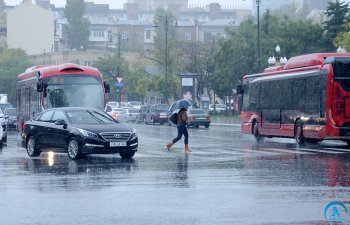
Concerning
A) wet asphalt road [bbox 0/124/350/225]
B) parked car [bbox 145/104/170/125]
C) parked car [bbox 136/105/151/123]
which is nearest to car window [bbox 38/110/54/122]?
wet asphalt road [bbox 0/124/350/225]

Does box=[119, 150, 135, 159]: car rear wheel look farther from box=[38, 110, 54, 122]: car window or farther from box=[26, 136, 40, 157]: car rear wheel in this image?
box=[26, 136, 40, 157]: car rear wheel

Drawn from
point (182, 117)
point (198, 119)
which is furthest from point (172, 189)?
point (198, 119)

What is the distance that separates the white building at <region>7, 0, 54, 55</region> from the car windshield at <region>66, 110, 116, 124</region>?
12891 cm

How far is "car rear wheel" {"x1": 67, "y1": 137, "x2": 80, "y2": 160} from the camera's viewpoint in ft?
81.0

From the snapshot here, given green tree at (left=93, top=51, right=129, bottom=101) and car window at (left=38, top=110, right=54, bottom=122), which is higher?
green tree at (left=93, top=51, right=129, bottom=101)

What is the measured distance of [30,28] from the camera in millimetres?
156625

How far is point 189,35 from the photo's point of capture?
579 feet

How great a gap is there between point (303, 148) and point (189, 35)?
5755 inches

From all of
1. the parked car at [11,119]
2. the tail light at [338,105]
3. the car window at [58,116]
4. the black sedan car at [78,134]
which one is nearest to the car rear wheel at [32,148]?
the black sedan car at [78,134]

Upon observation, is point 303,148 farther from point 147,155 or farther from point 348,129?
point 147,155

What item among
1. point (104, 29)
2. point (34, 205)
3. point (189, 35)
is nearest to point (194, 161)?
point (34, 205)

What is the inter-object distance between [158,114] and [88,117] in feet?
153

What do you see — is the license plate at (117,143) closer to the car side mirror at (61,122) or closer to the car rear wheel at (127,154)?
the car rear wheel at (127,154)

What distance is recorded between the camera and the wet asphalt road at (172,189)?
12.6m
